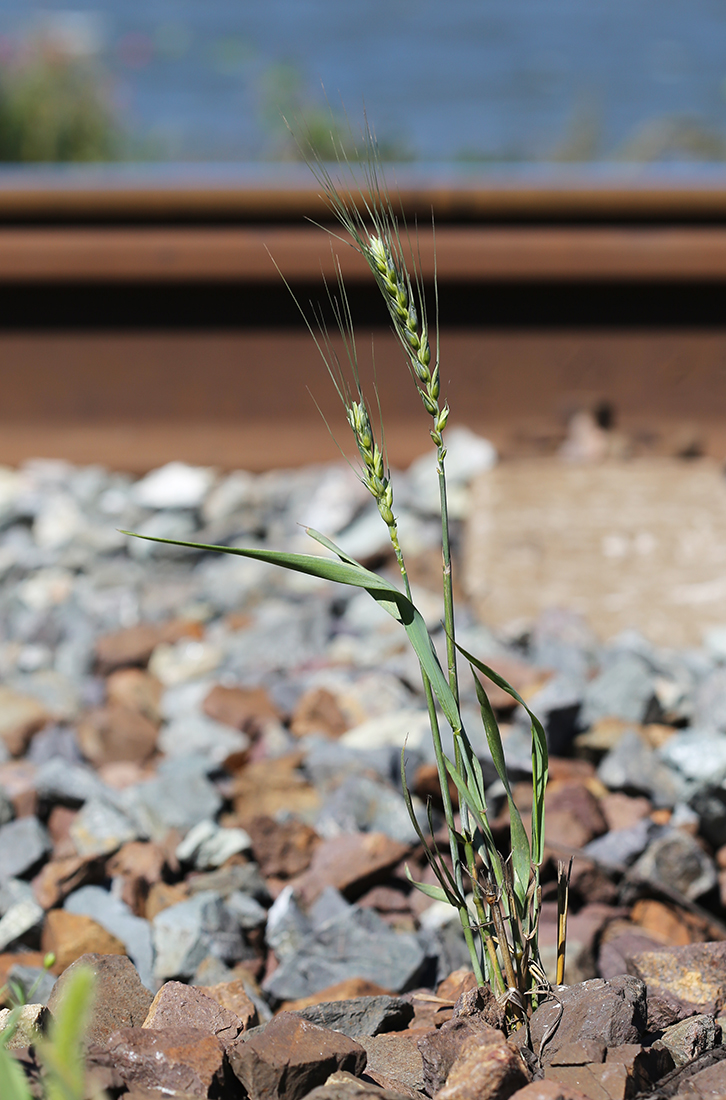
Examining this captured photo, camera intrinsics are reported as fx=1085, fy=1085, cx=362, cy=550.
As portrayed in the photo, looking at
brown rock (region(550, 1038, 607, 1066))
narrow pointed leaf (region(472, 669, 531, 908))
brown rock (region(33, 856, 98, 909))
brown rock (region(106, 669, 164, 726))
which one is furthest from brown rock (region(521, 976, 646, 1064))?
brown rock (region(106, 669, 164, 726))

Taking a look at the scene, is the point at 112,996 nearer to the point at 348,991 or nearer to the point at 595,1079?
the point at 348,991

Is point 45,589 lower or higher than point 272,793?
higher

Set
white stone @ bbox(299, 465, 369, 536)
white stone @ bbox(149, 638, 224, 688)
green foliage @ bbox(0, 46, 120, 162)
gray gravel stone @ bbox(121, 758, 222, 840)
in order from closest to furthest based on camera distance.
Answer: gray gravel stone @ bbox(121, 758, 222, 840) → white stone @ bbox(149, 638, 224, 688) → white stone @ bbox(299, 465, 369, 536) → green foliage @ bbox(0, 46, 120, 162)

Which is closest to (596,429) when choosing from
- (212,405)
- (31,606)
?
(212,405)

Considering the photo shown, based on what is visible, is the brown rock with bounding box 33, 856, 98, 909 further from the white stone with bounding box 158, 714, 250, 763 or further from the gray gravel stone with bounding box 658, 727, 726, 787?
the gray gravel stone with bounding box 658, 727, 726, 787

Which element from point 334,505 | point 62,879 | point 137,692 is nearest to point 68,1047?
point 62,879

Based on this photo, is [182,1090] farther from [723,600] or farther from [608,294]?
[608,294]

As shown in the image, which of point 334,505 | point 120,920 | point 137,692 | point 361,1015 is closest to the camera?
point 361,1015
